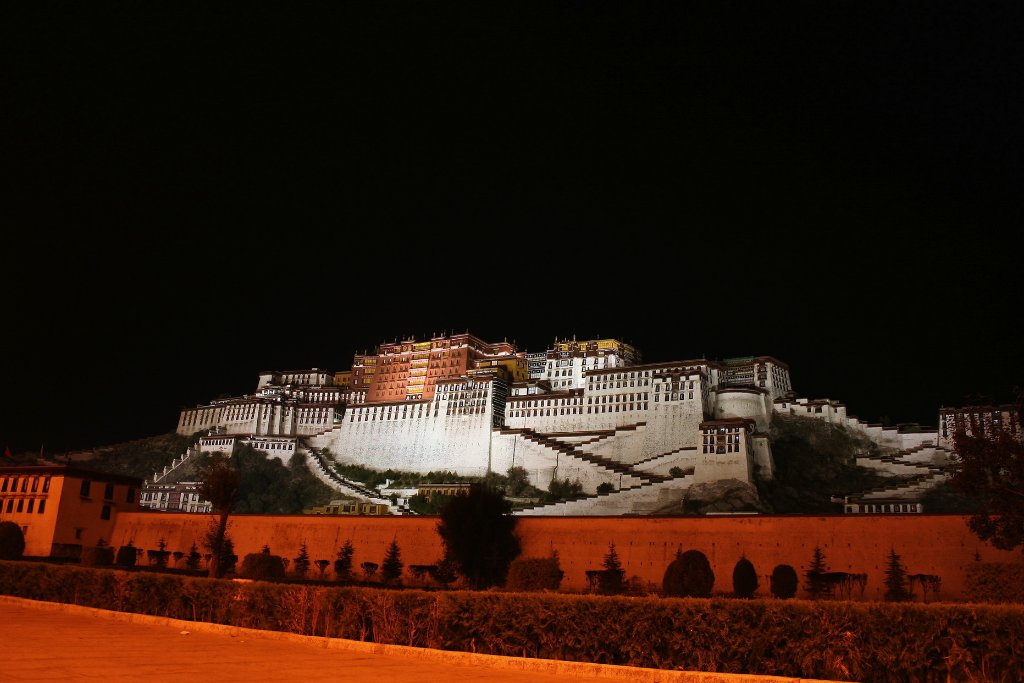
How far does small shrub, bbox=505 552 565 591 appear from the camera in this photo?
21641 mm

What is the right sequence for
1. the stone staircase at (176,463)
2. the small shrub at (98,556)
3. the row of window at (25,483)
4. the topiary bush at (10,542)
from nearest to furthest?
1. the topiary bush at (10,542)
2. the small shrub at (98,556)
3. the row of window at (25,483)
4. the stone staircase at (176,463)

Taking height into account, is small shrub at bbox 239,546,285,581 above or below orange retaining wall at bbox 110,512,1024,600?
below

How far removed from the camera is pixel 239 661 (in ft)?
29.7

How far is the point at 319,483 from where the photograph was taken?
219 ft

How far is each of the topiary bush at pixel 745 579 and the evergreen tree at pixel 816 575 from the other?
54.9 inches

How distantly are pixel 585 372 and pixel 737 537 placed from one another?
43.8 m

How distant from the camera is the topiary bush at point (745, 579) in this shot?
21612 millimetres

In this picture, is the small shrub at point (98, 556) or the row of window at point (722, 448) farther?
the row of window at point (722, 448)

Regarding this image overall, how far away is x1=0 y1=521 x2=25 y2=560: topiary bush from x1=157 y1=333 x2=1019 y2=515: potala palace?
86.3 feet

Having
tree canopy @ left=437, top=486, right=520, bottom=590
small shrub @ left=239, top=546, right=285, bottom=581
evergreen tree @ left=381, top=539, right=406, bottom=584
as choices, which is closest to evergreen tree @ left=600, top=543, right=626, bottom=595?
tree canopy @ left=437, top=486, right=520, bottom=590

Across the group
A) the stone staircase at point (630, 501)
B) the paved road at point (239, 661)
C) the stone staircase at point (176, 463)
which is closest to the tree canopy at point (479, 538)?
the paved road at point (239, 661)

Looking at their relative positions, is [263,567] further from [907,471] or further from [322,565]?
[907,471]

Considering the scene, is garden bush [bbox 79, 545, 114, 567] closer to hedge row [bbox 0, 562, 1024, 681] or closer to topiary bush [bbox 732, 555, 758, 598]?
hedge row [bbox 0, 562, 1024, 681]

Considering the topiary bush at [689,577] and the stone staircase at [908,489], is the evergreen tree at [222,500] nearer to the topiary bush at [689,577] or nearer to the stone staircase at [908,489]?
the topiary bush at [689,577]
